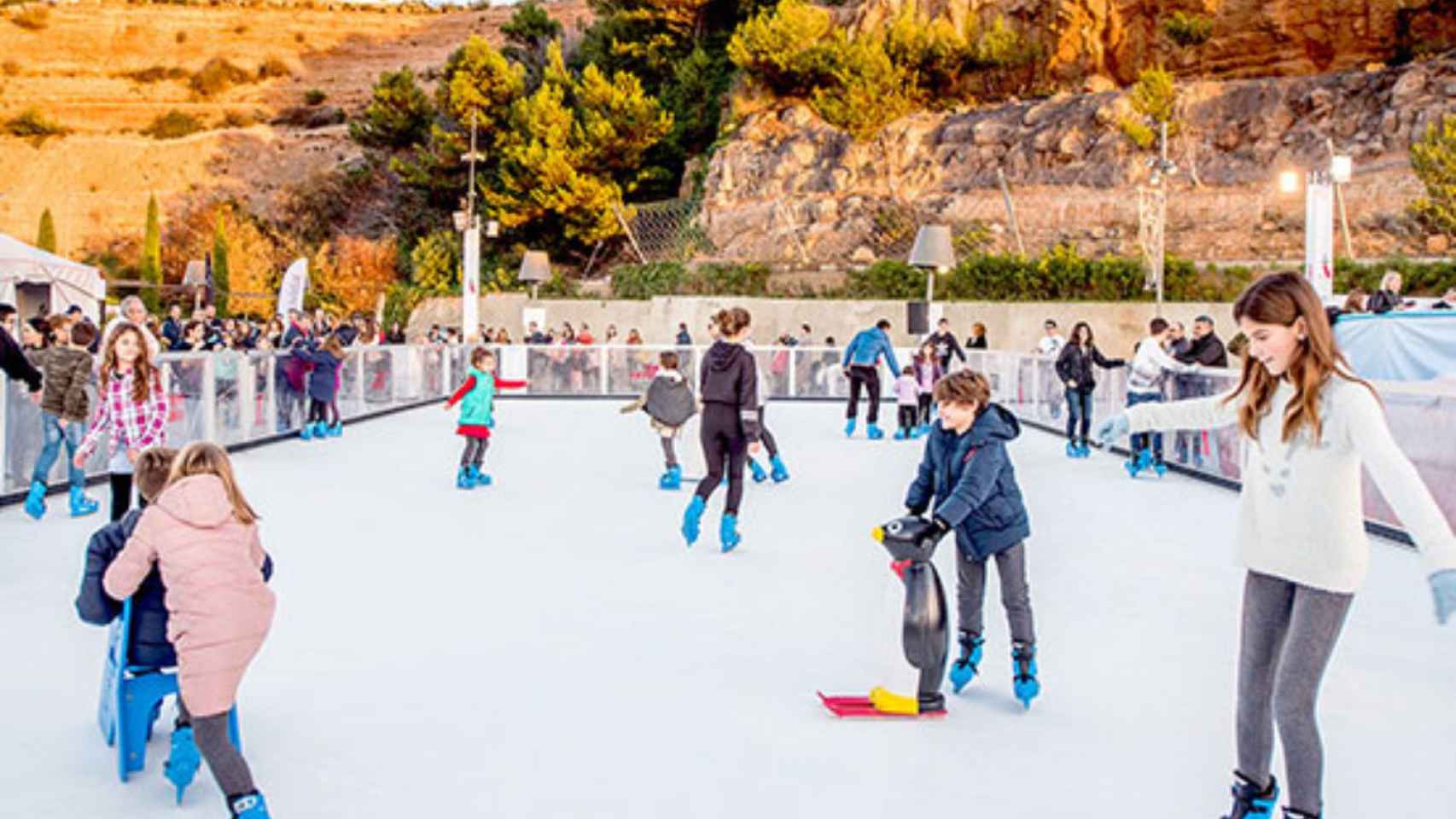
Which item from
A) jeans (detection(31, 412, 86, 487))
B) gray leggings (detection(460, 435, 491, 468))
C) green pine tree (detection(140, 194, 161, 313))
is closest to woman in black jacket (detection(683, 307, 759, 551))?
gray leggings (detection(460, 435, 491, 468))

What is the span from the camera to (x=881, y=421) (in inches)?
808

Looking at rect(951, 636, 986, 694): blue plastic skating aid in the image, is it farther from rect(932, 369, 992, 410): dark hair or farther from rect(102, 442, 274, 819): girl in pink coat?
rect(102, 442, 274, 819): girl in pink coat

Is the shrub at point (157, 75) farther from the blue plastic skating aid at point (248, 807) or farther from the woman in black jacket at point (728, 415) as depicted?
the blue plastic skating aid at point (248, 807)

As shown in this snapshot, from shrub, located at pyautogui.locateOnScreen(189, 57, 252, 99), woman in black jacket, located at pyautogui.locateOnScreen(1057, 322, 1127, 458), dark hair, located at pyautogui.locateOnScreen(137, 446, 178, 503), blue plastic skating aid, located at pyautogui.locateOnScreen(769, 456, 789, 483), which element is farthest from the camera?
shrub, located at pyautogui.locateOnScreen(189, 57, 252, 99)

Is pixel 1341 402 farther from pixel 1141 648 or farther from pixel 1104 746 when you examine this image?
pixel 1141 648

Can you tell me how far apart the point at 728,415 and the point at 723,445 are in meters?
→ 0.18

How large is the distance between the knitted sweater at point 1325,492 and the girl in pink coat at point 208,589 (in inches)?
97.9

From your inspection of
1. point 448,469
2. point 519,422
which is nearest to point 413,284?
point 519,422

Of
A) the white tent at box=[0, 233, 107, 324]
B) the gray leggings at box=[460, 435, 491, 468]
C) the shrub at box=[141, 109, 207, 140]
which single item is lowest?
the gray leggings at box=[460, 435, 491, 468]

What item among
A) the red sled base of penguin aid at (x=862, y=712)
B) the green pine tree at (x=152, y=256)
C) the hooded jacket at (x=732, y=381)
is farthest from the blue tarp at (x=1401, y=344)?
the green pine tree at (x=152, y=256)

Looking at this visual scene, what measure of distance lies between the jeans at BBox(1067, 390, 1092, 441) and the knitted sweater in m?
11.7

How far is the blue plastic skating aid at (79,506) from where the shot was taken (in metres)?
9.43

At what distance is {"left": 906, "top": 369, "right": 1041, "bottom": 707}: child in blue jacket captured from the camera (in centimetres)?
457

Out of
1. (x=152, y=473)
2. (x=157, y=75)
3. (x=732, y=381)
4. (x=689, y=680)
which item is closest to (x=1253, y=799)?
(x=689, y=680)
